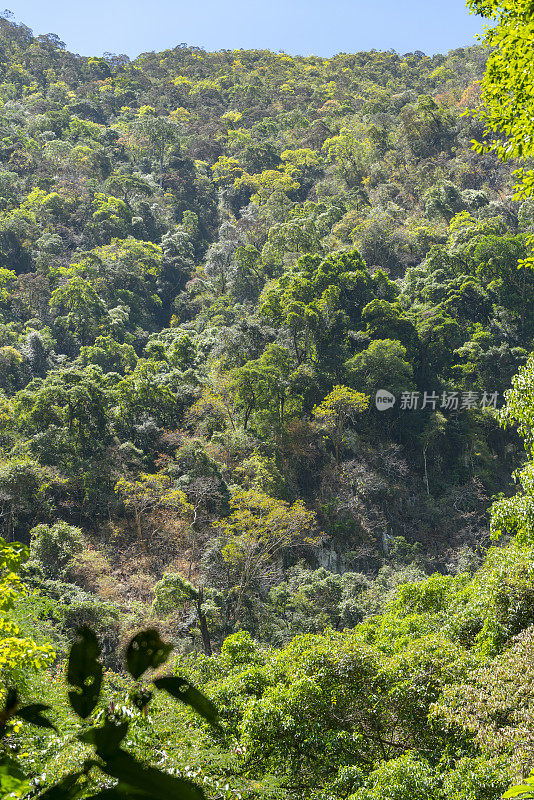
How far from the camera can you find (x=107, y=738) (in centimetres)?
Result: 37

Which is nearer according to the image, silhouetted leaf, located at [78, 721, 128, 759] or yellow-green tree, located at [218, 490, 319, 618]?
silhouetted leaf, located at [78, 721, 128, 759]

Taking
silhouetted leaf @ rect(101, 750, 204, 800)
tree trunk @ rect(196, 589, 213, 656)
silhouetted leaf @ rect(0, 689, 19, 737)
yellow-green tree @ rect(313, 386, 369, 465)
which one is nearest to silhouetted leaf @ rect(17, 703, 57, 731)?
silhouetted leaf @ rect(0, 689, 19, 737)

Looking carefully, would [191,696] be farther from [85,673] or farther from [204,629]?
[204,629]

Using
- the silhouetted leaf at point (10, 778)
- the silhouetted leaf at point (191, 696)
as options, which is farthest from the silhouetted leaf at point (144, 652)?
the silhouetted leaf at point (10, 778)

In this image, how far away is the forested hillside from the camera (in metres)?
4.62

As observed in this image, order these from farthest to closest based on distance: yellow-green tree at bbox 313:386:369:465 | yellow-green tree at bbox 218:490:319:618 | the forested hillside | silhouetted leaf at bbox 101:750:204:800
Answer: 1. yellow-green tree at bbox 313:386:369:465
2. yellow-green tree at bbox 218:490:319:618
3. the forested hillside
4. silhouetted leaf at bbox 101:750:204:800

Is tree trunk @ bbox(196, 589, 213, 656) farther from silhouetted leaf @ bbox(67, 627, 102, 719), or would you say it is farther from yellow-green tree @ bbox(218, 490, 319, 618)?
silhouetted leaf @ bbox(67, 627, 102, 719)

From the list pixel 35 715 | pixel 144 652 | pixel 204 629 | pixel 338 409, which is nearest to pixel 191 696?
pixel 144 652

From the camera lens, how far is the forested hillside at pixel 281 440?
4.62 m

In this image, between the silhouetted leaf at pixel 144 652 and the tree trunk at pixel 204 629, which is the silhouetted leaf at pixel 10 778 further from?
the tree trunk at pixel 204 629

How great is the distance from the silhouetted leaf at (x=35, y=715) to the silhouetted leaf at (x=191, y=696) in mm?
124

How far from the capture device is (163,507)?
1234cm

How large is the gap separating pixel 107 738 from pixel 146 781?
2.3 inches

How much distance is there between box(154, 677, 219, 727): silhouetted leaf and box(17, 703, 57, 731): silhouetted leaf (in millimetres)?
124
